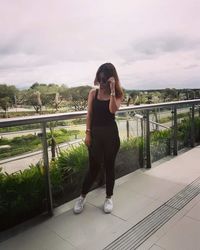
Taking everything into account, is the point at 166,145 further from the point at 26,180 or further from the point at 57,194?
the point at 26,180

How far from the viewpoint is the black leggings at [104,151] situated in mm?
2240

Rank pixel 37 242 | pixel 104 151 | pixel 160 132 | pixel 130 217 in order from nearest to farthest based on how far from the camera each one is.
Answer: pixel 37 242 → pixel 130 217 → pixel 104 151 → pixel 160 132

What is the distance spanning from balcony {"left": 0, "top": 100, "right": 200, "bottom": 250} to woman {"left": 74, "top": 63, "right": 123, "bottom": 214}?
0.18 meters

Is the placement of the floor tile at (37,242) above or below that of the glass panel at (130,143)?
below

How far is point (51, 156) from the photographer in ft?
7.78

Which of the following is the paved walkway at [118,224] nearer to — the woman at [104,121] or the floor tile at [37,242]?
the floor tile at [37,242]

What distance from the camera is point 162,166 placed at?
352 centimetres

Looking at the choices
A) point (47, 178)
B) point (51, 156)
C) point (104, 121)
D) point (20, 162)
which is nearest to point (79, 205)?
point (47, 178)

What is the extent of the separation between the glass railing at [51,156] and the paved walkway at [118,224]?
157 mm

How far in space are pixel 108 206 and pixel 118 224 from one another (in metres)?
0.24

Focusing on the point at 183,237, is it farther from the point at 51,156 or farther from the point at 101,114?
the point at 51,156

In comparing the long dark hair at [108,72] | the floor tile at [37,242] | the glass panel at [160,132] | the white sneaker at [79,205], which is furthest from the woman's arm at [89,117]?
the glass panel at [160,132]

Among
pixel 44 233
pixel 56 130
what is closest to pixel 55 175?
pixel 56 130

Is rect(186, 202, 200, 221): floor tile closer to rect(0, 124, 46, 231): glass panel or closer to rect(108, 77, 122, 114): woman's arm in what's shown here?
rect(108, 77, 122, 114): woman's arm
